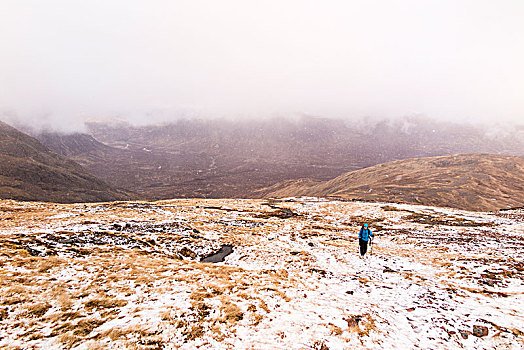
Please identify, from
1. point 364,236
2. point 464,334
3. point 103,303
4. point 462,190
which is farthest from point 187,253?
point 462,190

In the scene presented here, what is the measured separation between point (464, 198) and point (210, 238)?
448 ft

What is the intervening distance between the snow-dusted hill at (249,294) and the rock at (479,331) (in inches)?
1.4

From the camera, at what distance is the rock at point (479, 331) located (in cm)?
894

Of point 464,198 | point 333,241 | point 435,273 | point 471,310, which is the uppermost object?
point 471,310

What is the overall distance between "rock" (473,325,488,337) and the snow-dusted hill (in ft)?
0.11

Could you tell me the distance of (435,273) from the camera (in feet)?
55.9

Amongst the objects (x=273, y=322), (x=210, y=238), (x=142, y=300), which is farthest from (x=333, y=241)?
(x=142, y=300)

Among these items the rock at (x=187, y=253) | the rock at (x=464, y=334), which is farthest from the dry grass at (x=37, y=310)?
the rock at (x=464, y=334)

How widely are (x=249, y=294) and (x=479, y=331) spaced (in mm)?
10196

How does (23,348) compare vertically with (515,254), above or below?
above

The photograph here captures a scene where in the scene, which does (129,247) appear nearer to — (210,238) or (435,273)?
(210,238)

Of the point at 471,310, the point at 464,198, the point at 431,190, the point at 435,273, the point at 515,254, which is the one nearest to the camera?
the point at 471,310

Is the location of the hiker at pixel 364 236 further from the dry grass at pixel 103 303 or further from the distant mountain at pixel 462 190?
the distant mountain at pixel 462 190

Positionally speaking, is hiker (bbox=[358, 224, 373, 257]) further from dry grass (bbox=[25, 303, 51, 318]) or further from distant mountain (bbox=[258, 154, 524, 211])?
distant mountain (bbox=[258, 154, 524, 211])
